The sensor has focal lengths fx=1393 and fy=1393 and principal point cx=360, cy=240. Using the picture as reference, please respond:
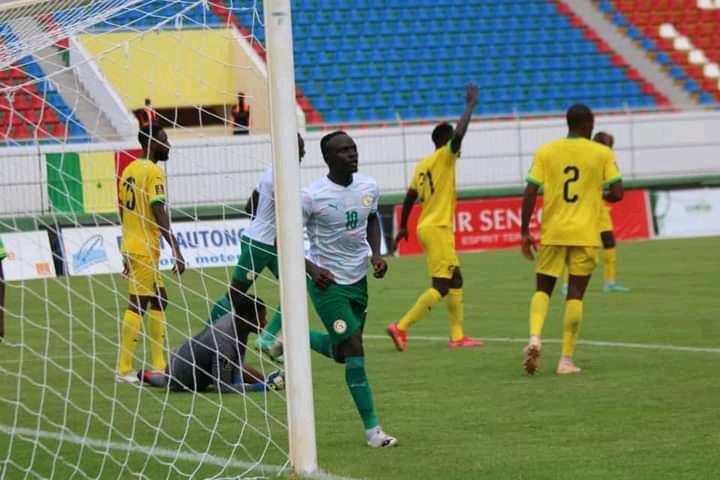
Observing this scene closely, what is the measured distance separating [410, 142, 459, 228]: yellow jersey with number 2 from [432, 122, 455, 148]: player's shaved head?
0.23 feet

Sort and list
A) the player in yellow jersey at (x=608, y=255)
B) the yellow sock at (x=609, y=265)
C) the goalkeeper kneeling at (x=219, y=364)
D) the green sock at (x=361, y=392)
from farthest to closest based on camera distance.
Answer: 1. the yellow sock at (x=609, y=265)
2. the player in yellow jersey at (x=608, y=255)
3. the goalkeeper kneeling at (x=219, y=364)
4. the green sock at (x=361, y=392)

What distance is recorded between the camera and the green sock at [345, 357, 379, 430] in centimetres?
773

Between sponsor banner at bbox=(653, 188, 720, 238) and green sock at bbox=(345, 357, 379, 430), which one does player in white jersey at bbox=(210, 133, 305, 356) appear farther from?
sponsor banner at bbox=(653, 188, 720, 238)

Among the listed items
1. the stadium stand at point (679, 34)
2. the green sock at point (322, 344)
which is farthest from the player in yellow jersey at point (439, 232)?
the stadium stand at point (679, 34)

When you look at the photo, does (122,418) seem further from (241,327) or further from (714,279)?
(714,279)

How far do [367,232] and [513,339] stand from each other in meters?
4.73

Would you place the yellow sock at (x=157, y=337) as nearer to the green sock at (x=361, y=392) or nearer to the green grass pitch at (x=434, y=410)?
the green grass pitch at (x=434, y=410)

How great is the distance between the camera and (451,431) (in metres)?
8.19

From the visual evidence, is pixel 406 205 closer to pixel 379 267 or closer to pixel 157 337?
pixel 157 337

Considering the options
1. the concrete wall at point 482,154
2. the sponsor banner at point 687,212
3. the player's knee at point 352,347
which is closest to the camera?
the player's knee at point 352,347

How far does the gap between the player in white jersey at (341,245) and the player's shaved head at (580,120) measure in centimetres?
266

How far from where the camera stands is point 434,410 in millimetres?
9008

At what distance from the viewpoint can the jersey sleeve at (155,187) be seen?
1048cm

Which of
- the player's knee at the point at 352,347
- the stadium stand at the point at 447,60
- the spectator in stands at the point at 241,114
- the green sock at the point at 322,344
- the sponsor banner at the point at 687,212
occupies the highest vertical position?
the stadium stand at the point at 447,60
